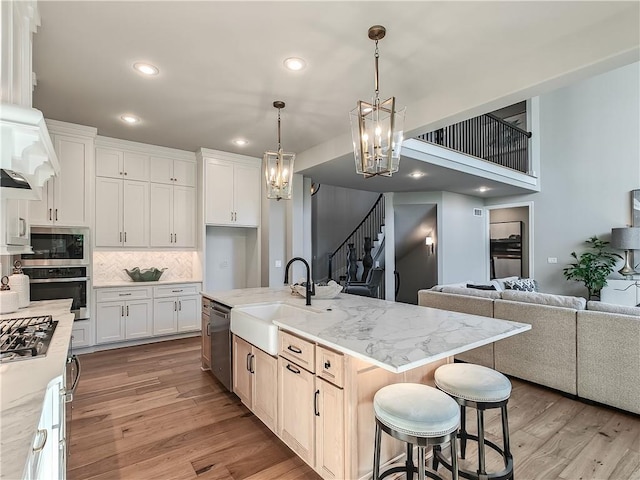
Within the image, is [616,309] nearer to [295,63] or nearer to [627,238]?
[295,63]

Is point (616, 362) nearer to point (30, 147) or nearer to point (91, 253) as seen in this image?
point (30, 147)

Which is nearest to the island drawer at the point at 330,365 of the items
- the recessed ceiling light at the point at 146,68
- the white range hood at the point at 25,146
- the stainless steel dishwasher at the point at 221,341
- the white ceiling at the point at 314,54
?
the stainless steel dishwasher at the point at 221,341

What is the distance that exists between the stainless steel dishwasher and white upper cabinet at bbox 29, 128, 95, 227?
2372mm

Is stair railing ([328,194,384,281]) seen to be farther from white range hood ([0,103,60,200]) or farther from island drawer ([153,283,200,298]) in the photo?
white range hood ([0,103,60,200])

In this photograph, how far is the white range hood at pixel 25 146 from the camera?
3.57 feet

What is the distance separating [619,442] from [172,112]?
4938 mm

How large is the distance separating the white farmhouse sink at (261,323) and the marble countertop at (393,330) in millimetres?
70

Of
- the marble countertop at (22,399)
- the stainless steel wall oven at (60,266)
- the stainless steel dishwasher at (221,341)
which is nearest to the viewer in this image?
the marble countertop at (22,399)

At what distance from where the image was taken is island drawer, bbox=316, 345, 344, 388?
1745 millimetres

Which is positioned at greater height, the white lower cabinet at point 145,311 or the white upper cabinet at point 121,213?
the white upper cabinet at point 121,213

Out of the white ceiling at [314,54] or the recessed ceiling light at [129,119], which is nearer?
the white ceiling at [314,54]

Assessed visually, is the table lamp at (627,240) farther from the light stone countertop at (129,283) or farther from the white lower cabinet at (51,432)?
the white lower cabinet at (51,432)

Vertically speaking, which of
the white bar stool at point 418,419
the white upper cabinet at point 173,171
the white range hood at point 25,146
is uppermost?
the white upper cabinet at point 173,171

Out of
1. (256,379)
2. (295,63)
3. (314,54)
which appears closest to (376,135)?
(314,54)
